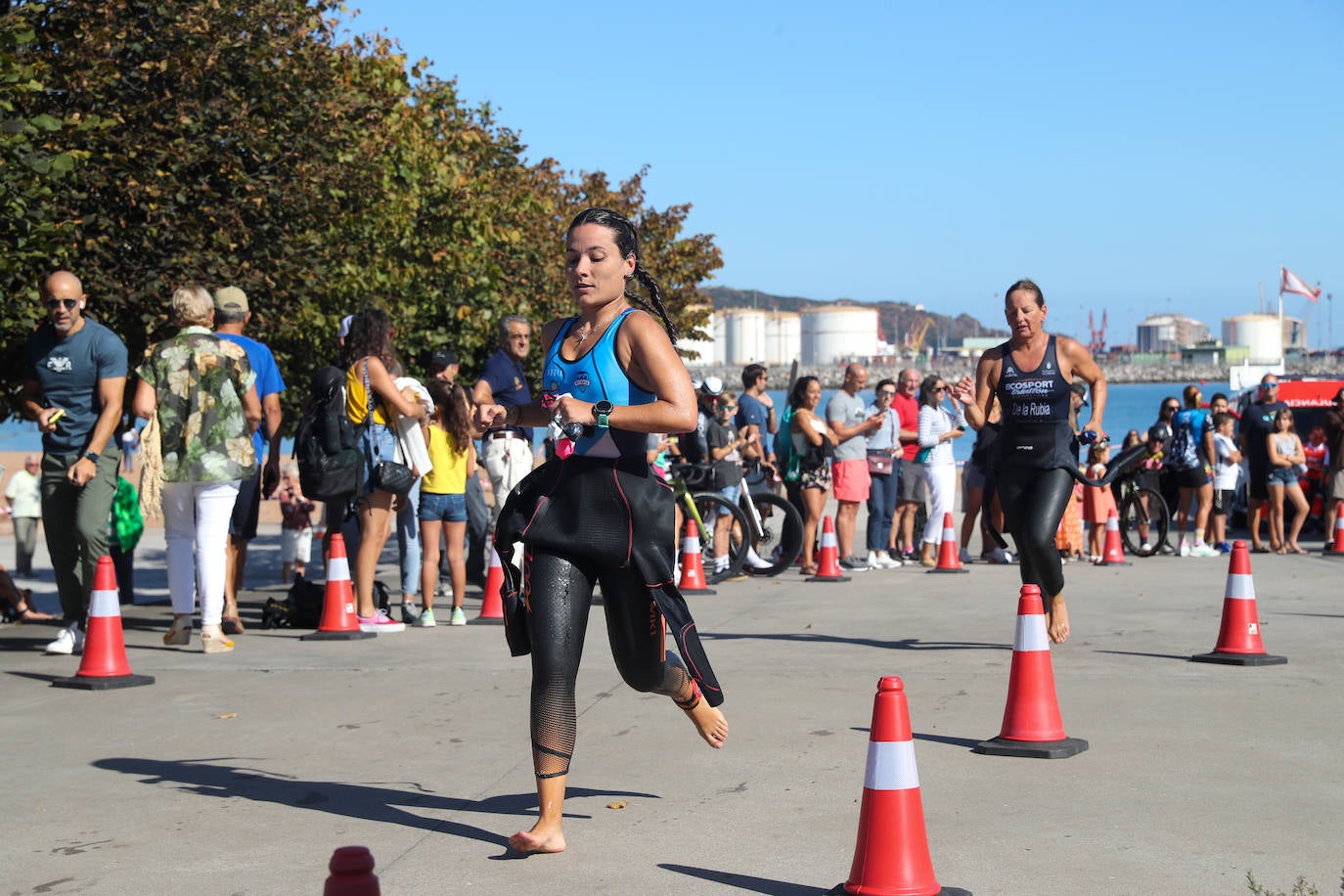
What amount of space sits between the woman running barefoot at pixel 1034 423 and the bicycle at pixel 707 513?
16.0ft

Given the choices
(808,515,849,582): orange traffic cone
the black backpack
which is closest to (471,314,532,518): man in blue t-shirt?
the black backpack

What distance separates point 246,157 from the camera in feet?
47.2

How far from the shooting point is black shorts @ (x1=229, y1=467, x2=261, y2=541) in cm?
1024

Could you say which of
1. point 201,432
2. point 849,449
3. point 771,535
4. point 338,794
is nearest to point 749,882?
point 338,794

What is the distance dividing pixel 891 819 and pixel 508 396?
7268mm

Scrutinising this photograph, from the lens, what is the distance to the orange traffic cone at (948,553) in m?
15.4

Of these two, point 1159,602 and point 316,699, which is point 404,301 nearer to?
point 1159,602

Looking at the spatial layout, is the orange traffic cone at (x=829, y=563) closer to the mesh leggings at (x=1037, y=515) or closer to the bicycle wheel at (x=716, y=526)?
the bicycle wheel at (x=716, y=526)

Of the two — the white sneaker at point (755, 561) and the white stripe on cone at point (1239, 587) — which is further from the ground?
the white stripe on cone at point (1239, 587)

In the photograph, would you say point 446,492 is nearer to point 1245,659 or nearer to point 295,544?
point 295,544

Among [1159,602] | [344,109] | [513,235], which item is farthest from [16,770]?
[513,235]

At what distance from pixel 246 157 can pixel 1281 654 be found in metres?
9.55

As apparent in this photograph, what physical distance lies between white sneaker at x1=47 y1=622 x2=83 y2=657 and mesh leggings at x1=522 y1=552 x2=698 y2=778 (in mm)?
5320

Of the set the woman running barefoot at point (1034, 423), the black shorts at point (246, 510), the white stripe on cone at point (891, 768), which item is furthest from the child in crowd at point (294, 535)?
the white stripe on cone at point (891, 768)
